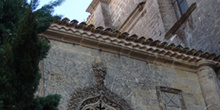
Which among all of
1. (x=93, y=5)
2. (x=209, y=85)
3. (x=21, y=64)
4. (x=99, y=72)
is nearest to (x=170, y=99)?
(x=209, y=85)

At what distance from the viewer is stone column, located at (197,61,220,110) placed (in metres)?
8.56

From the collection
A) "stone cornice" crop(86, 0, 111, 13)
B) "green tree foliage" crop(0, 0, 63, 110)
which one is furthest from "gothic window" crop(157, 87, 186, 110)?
"stone cornice" crop(86, 0, 111, 13)

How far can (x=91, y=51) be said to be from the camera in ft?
26.6

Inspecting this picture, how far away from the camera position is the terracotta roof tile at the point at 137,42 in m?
8.05

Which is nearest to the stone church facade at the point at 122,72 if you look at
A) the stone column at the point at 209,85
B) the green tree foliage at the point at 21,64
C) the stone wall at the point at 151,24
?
the stone column at the point at 209,85

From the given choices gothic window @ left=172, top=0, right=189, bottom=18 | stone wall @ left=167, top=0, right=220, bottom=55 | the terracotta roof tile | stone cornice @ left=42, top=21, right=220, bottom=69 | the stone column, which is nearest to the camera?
stone cornice @ left=42, top=21, right=220, bottom=69

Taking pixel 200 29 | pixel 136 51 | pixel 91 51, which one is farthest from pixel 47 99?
pixel 200 29

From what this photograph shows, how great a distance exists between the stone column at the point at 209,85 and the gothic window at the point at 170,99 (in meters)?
0.60

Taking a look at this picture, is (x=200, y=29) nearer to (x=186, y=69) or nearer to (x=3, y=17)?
(x=186, y=69)

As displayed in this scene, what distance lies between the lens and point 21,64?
16.9 ft

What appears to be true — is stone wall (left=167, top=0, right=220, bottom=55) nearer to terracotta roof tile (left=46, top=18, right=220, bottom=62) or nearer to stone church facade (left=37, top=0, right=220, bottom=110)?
stone church facade (left=37, top=0, right=220, bottom=110)

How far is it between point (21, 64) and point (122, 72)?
3.28m

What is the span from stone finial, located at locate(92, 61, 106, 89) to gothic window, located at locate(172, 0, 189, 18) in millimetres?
4997

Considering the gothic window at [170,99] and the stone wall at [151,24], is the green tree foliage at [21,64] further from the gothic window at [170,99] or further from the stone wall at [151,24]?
the stone wall at [151,24]
